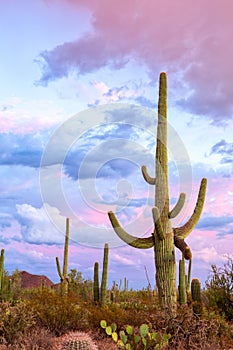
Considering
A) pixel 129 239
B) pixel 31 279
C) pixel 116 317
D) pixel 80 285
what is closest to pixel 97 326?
pixel 116 317

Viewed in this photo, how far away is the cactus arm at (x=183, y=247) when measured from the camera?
13016 mm

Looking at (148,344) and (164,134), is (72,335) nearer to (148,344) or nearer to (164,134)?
(148,344)

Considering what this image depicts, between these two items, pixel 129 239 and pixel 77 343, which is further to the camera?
pixel 129 239

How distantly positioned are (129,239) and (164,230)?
3.25 feet

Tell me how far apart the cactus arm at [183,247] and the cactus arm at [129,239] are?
696 millimetres

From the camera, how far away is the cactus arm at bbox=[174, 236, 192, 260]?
13.0 metres

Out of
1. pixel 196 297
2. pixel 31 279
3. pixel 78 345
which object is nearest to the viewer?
pixel 78 345

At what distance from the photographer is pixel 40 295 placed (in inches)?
519

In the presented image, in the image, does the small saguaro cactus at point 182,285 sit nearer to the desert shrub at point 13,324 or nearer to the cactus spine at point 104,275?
the cactus spine at point 104,275

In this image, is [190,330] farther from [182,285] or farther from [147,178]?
[147,178]

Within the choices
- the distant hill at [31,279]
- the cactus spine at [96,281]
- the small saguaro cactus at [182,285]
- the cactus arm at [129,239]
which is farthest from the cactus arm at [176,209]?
the distant hill at [31,279]

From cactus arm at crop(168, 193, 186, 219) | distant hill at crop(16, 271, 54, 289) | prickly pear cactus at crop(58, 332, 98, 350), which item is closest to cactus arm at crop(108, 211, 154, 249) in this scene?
cactus arm at crop(168, 193, 186, 219)

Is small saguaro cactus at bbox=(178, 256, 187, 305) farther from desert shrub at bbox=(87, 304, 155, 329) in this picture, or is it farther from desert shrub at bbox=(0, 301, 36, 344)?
desert shrub at bbox=(0, 301, 36, 344)

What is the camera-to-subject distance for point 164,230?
13.3 m
